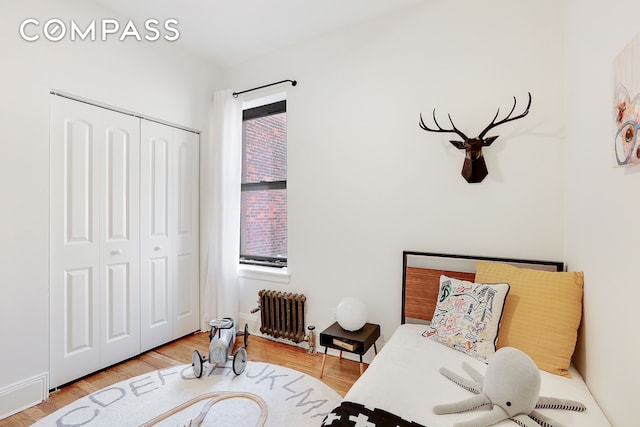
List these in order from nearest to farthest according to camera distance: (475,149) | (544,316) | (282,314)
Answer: (544,316), (475,149), (282,314)

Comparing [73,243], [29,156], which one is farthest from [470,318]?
[29,156]

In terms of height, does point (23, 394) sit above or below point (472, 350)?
below

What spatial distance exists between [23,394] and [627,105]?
3.50 meters

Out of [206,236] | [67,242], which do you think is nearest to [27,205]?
[67,242]

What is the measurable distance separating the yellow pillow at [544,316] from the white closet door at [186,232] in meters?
2.76

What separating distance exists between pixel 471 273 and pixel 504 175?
71 cm

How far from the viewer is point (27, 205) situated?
200 cm

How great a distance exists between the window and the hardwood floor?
2.79 ft

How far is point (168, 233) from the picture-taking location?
293 cm

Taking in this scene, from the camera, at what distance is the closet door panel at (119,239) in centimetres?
243

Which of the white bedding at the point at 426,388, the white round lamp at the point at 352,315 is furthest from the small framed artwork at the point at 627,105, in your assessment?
the white round lamp at the point at 352,315

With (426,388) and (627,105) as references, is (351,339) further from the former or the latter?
(627,105)

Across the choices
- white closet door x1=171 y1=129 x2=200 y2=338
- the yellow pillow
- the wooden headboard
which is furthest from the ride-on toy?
the yellow pillow

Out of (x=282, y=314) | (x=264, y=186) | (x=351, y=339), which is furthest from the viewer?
(x=264, y=186)
